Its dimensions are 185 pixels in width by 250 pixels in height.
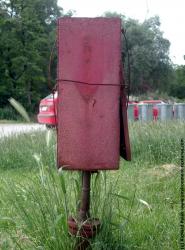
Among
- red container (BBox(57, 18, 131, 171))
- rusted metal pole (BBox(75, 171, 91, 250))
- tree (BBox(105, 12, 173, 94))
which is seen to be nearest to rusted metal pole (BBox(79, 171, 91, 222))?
rusted metal pole (BBox(75, 171, 91, 250))

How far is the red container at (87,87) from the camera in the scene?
2.30m

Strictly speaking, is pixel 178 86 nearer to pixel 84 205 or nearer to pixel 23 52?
pixel 23 52

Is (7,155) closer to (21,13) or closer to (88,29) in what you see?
(88,29)

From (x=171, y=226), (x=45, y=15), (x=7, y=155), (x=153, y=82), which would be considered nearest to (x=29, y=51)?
(x=45, y=15)

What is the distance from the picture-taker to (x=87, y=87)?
231 cm

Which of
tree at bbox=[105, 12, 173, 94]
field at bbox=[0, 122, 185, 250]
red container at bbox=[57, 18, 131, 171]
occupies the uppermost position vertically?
tree at bbox=[105, 12, 173, 94]

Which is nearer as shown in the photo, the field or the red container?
the red container

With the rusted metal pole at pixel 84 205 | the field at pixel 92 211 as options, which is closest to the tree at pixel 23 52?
the field at pixel 92 211

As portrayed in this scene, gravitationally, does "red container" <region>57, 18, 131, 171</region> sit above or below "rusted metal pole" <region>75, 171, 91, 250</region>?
above

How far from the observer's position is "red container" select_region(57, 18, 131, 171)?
7.56ft

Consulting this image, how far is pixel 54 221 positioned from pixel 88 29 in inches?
39.8

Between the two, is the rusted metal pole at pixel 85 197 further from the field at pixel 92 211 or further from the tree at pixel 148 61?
the tree at pixel 148 61

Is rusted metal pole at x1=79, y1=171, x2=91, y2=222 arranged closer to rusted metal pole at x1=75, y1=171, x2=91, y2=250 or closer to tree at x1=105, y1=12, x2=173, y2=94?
rusted metal pole at x1=75, y1=171, x2=91, y2=250

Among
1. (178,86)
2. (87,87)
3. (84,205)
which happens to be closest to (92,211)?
(84,205)
